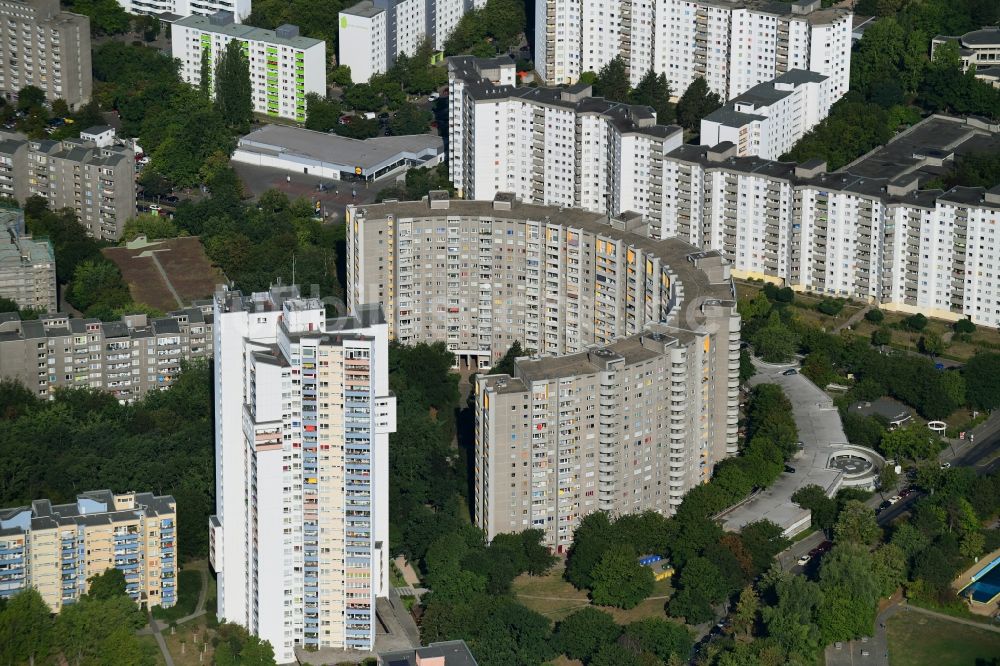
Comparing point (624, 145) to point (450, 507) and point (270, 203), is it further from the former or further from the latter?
point (450, 507)

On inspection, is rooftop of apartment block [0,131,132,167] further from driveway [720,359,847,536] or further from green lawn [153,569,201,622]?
driveway [720,359,847,536]

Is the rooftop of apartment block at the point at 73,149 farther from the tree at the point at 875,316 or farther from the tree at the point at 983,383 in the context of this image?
the tree at the point at 983,383

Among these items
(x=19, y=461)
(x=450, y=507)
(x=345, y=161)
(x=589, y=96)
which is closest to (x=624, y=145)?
(x=589, y=96)

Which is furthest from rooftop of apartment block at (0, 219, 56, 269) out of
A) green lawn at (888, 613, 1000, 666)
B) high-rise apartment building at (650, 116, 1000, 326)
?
green lawn at (888, 613, 1000, 666)

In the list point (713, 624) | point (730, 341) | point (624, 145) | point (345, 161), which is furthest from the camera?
point (345, 161)

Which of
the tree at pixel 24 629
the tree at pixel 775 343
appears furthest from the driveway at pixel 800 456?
the tree at pixel 24 629

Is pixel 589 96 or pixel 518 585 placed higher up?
pixel 589 96

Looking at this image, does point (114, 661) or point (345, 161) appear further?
point (345, 161)
